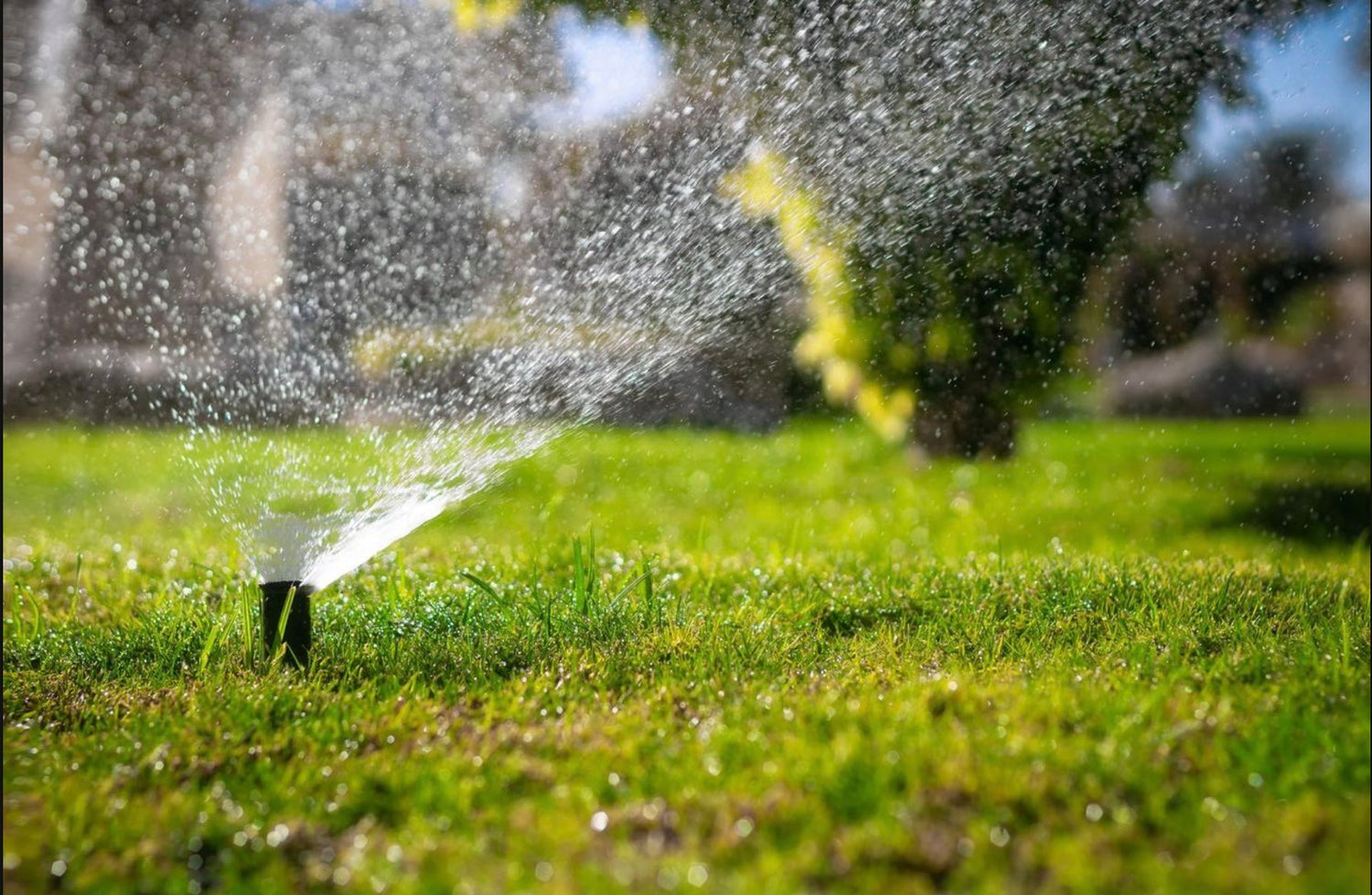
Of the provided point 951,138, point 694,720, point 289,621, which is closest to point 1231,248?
point 951,138

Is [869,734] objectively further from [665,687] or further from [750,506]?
[750,506]

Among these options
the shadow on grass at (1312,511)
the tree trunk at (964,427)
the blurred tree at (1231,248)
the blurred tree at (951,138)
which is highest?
the blurred tree at (1231,248)

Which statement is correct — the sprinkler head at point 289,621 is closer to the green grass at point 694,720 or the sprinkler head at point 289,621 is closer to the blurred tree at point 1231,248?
the green grass at point 694,720

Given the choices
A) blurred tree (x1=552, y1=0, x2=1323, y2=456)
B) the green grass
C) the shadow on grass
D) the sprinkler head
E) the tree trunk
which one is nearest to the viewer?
the green grass

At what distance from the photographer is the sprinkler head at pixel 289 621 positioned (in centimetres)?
317

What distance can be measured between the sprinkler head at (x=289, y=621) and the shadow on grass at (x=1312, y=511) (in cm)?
521

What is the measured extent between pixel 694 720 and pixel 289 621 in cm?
129

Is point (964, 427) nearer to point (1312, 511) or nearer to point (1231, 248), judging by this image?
point (1312, 511)

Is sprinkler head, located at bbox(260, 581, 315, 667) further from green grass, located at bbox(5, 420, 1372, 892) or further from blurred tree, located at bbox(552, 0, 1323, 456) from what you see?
blurred tree, located at bbox(552, 0, 1323, 456)

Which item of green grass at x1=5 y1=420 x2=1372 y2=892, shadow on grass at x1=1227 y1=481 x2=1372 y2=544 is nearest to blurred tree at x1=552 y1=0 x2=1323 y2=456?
shadow on grass at x1=1227 y1=481 x2=1372 y2=544

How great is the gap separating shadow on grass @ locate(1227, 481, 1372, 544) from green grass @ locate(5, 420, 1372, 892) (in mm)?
1217

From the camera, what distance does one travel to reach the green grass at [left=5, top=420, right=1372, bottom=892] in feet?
6.70

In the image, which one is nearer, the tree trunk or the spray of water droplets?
the spray of water droplets

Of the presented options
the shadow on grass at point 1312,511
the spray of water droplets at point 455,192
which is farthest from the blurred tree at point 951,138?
the shadow on grass at point 1312,511
